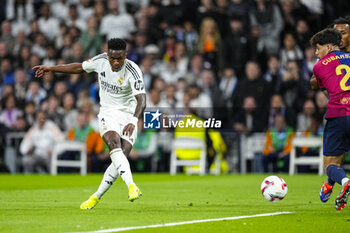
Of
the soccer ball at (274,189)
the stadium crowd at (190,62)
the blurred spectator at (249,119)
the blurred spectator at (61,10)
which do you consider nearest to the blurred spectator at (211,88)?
the stadium crowd at (190,62)

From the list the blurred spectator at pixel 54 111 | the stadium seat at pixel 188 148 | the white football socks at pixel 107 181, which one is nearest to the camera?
the white football socks at pixel 107 181

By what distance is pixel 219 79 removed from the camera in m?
20.5

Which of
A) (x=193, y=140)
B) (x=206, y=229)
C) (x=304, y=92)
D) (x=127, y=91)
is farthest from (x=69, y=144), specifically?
(x=206, y=229)

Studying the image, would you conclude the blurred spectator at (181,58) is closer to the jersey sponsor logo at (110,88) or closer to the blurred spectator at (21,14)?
the blurred spectator at (21,14)

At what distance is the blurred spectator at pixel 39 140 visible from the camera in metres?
21.1

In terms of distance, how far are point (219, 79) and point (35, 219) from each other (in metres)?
12.4

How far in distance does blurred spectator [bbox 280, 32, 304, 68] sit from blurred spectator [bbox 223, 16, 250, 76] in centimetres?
107

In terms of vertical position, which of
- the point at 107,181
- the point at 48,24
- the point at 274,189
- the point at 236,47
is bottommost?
the point at 274,189

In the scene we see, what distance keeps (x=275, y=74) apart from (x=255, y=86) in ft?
2.30

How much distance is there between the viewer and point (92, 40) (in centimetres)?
2256

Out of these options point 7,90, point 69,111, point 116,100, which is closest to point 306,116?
point 69,111

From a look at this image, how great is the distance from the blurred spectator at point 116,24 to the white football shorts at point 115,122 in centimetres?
1207

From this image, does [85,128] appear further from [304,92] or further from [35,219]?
[35,219]

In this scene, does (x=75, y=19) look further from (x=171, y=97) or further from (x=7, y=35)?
(x=171, y=97)
